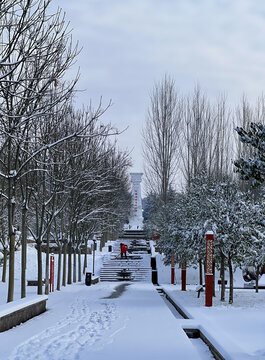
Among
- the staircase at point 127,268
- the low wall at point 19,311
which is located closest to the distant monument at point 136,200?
the staircase at point 127,268

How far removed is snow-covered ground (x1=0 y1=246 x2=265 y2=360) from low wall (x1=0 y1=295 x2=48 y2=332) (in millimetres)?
183

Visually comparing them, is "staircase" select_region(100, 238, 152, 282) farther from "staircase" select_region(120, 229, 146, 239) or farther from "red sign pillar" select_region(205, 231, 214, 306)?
"staircase" select_region(120, 229, 146, 239)

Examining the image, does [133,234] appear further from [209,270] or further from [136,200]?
[209,270]

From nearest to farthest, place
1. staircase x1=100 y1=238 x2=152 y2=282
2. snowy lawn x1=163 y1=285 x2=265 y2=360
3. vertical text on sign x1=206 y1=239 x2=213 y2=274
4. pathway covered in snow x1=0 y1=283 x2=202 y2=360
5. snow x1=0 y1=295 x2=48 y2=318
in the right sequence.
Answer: pathway covered in snow x1=0 y1=283 x2=202 y2=360 → snowy lawn x1=163 y1=285 x2=265 y2=360 → snow x1=0 y1=295 x2=48 y2=318 → vertical text on sign x1=206 y1=239 x2=213 y2=274 → staircase x1=100 y1=238 x2=152 y2=282

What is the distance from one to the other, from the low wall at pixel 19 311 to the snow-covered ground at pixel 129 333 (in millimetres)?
183

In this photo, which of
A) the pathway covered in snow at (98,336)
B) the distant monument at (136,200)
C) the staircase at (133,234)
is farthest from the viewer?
the distant monument at (136,200)

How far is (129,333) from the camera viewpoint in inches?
456

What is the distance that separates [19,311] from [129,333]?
2.73m

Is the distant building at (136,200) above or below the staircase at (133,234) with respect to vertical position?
Answer: above

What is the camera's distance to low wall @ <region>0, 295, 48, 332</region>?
1152cm

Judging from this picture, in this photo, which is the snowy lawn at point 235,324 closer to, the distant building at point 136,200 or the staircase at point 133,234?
the staircase at point 133,234

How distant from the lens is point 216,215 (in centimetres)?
2114

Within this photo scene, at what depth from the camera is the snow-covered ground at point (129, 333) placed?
9082 millimetres

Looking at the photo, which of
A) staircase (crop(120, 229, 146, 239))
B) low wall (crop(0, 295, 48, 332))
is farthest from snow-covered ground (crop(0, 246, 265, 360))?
staircase (crop(120, 229, 146, 239))
